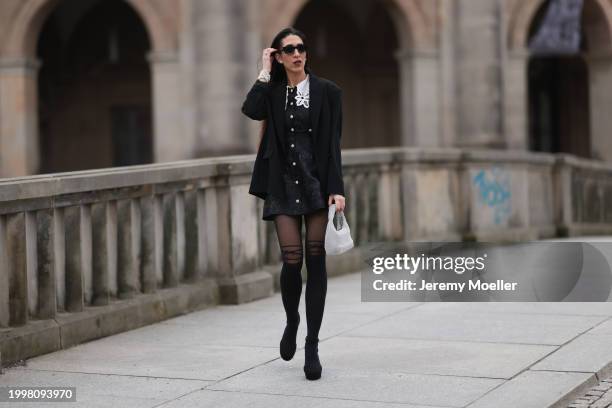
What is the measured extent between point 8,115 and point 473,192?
33.4 feet

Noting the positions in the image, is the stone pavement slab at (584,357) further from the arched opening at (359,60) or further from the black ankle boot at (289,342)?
Answer: the arched opening at (359,60)

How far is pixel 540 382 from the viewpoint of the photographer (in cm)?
577

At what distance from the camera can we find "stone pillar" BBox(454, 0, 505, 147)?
22031 millimetres

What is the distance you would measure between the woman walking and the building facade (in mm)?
13864

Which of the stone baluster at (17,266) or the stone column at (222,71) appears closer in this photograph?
the stone baluster at (17,266)

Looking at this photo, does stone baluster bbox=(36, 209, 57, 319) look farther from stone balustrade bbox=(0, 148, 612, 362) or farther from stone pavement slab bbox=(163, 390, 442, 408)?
stone pavement slab bbox=(163, 390, 442, 408)

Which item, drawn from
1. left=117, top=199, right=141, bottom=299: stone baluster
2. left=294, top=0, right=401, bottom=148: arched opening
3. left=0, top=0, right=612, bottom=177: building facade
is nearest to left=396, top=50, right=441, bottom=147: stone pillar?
left=0, top=0, right=612, bottom=177: building facade

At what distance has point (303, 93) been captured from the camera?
20.5ft

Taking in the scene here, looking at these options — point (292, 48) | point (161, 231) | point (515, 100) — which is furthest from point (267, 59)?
point (515, 100)

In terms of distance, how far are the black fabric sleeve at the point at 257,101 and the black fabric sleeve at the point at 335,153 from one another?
0.34 metres

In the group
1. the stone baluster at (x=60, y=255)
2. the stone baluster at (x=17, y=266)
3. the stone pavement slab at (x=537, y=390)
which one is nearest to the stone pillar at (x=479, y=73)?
the stone baluster at (x=60, y=255)

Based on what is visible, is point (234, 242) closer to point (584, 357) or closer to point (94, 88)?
point (584, 357)

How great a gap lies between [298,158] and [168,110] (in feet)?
48.4

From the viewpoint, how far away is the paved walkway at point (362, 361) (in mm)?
5625
